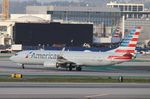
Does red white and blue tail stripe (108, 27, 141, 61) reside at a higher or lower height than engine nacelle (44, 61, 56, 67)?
higher

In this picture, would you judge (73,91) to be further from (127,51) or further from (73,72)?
(127,51)

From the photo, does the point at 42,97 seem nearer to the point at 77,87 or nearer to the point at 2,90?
the point at 2,90

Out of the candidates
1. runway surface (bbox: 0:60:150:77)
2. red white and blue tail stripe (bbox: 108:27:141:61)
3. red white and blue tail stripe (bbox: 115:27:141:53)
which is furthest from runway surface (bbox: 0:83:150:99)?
red white and blue tail stripe (bbox: 115:27:141:53)

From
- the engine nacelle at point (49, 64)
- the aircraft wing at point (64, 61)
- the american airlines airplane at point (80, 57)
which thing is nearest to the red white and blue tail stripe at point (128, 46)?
the american airlines airplane at point (80, 57)

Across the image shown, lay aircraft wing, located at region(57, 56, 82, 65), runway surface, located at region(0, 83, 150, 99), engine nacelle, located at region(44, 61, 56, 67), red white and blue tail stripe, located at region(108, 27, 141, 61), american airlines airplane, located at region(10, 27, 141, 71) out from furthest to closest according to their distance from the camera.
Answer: aircraft wing, located at region(57, 56, 82, 65)
engine nacelle, located at region(44, 61, 56, 67)
american airlines airplane, located at region(10, 27, 141, 71)
red white and blue tail stripe, located at region(108, 27, 141, 61)
runway surface, located at region(0, 83, 150, 99)

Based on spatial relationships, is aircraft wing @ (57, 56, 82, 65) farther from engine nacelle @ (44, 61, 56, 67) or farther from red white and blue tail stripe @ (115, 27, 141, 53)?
red white and blue tail stripe @ (115, 27, 141, 53)

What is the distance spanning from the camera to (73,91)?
59719 mm

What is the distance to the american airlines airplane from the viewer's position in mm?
100500

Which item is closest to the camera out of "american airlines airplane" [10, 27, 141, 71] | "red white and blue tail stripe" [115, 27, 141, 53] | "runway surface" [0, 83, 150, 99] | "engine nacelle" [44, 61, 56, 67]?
"runway surface" [0, 83, 150, 99]

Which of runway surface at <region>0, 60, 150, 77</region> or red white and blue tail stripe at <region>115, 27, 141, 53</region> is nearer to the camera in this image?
runway surface at <region>0, 60, 150, 77</region>

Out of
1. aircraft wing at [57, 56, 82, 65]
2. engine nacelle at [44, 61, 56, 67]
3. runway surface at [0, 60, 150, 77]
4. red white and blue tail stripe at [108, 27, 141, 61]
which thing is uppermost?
red white and blue tail stripe at [108, 27, 141, 61]

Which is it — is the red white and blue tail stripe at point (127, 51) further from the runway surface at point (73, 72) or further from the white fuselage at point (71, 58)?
the runway surface at point (73, 72)

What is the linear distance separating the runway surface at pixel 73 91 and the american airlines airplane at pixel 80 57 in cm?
3044

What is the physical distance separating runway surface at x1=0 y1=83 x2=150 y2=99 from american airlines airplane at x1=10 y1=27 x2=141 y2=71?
3044 cm
